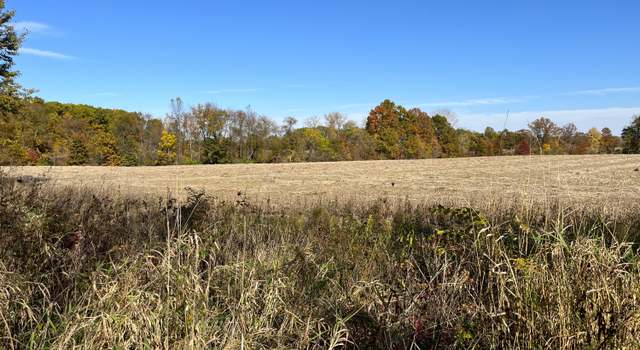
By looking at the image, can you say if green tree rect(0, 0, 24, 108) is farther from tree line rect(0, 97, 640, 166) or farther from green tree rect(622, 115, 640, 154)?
green tree rect(622, 115, 640, 154)

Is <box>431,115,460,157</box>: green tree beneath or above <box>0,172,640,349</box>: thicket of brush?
above

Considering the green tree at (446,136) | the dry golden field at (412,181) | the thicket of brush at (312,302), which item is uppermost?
the green tree at (446,136)

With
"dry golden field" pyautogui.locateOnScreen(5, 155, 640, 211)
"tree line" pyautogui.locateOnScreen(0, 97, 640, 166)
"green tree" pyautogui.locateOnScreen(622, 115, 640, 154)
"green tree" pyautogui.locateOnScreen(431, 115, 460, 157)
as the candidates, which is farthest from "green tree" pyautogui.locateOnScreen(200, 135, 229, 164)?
"green tree" pyautogui.locateOnScreen(622, 115, 640, 154)

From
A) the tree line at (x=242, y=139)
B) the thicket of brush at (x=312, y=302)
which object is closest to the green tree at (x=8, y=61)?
the thicket of brush at (x=312, y=302)

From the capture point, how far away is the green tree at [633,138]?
196 feet

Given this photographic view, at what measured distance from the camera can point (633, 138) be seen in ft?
197

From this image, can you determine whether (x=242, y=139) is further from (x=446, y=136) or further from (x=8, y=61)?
(x=8, y=61)

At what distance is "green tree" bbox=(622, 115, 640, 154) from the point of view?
59750 mm

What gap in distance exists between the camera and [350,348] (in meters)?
3.28

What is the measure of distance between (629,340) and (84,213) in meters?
7.03

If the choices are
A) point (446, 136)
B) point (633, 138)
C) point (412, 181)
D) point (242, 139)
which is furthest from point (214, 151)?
point (633, 138)

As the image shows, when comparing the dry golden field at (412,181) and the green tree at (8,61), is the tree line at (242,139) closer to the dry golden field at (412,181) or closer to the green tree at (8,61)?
the dry golden field at (412,181)

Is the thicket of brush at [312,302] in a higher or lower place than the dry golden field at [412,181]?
higher

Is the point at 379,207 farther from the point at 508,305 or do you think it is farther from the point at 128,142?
the point at 128,142
